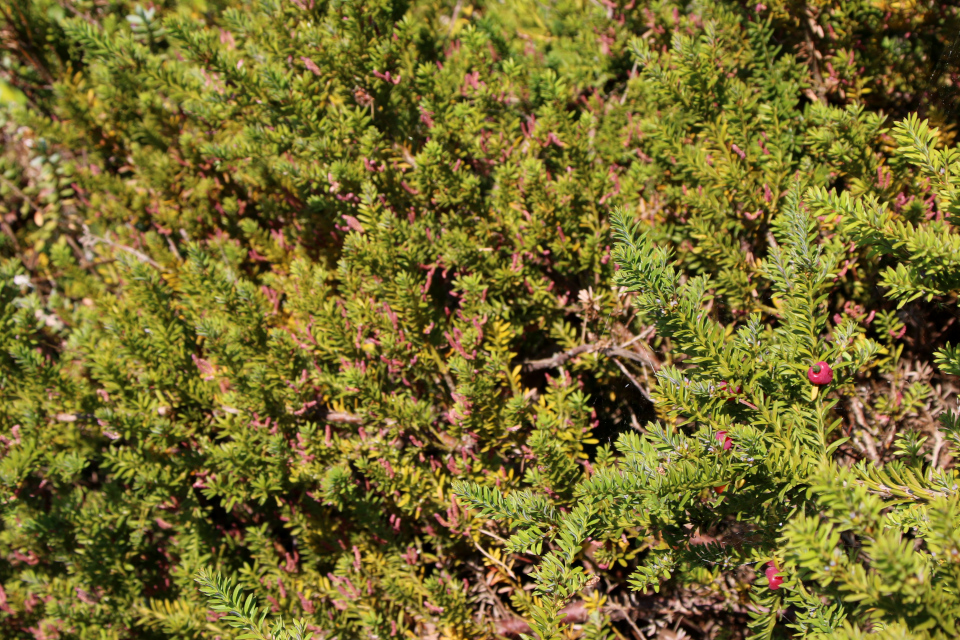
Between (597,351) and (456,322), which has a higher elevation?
(597,351)

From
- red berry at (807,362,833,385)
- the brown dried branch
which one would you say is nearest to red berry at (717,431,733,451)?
red berry at (807,362,833,385)

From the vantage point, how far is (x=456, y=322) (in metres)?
2.12

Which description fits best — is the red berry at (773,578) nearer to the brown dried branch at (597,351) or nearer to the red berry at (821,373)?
the red berry at (821,373)

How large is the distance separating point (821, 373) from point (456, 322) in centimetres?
107

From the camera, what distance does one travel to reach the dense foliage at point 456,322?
195 cm

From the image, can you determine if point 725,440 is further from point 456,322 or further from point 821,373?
point 456,322

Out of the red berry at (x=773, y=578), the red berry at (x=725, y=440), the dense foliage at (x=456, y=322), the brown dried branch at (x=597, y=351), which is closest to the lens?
the red berry at (x=725, y=440)

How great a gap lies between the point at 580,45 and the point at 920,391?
1.72 metres

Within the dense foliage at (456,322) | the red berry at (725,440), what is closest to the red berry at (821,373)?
the dense foliage at (456,322)

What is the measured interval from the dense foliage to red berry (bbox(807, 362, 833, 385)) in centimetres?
10

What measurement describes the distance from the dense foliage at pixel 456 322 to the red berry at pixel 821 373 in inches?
4.0

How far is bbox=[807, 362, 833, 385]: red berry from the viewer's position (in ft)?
4.85

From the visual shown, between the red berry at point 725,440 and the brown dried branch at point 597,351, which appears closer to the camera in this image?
the red berry at point 725,440

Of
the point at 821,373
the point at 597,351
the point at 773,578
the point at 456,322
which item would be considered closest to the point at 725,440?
the point at 821,373
